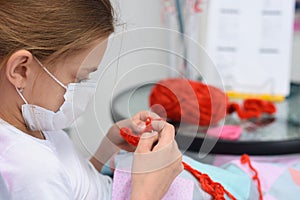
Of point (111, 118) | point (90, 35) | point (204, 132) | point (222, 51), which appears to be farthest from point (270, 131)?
point (90, 35)

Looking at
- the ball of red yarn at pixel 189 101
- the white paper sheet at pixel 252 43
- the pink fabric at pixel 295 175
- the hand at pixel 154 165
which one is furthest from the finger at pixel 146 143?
the white paper sheet at pixel 252 43

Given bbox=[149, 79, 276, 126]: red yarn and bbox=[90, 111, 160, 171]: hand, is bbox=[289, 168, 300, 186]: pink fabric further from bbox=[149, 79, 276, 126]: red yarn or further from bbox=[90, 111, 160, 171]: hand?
bbox=[90, 111, 160, 171]: hand

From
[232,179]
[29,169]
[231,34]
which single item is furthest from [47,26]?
[231,34]

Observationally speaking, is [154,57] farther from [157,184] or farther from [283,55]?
[283,55]

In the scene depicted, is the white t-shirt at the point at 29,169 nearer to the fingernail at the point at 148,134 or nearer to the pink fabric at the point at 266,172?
the fingernail at the point at 148,134

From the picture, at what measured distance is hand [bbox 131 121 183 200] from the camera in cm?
65

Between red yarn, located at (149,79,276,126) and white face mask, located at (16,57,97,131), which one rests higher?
white face mask, located at (16,57,97,131)

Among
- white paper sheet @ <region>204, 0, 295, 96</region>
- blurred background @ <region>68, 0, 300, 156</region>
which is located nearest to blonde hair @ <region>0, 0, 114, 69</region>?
blurred background @ <region>68, 0, 300, 156</region>

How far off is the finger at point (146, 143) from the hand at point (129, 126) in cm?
5

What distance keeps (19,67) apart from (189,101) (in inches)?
14.6

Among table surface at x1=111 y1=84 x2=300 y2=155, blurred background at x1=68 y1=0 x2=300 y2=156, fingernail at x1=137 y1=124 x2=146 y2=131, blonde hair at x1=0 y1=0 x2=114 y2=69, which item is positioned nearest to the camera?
blonde hair at x1=0 y1=0 x2=114 y2=69

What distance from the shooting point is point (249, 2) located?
135 centimetres

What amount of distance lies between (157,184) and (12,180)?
0.63 ft

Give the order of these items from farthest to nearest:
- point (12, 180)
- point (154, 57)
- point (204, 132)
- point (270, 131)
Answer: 1. point (270, 131)
2. point (204, 132)
3. point (154, 57)
4. point (12, 180)
